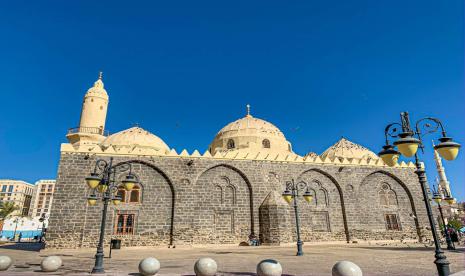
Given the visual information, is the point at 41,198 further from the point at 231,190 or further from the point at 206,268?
the point at 206,268

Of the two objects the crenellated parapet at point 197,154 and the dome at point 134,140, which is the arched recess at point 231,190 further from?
the dome at point 134,140

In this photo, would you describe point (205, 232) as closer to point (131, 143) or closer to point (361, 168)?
point (131, 143)

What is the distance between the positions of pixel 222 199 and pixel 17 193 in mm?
118907

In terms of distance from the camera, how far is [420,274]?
288 inches

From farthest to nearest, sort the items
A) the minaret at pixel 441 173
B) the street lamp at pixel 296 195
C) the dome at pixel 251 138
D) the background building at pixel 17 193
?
the background building at pixel 17 193
the minaret at pixel 441 173
the dome at pixel 251 138
the street lamp at pixel 296 195

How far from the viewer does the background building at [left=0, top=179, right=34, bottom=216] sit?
345ft

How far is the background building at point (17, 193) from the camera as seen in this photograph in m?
105

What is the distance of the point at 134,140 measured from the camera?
23781mm

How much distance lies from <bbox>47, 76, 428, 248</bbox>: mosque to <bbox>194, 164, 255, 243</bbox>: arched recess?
0.07 m

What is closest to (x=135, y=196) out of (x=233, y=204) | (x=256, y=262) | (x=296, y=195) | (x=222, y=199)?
(x=222, y=199)

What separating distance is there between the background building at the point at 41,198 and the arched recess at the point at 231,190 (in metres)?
112

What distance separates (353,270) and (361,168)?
19.8 m

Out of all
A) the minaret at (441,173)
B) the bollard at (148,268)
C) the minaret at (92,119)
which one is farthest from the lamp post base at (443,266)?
the minaret at (441,173)

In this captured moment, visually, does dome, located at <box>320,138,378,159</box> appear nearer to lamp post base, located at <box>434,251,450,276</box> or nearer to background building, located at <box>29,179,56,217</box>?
lamp post base, located at <box>434,251,450,276</box>
